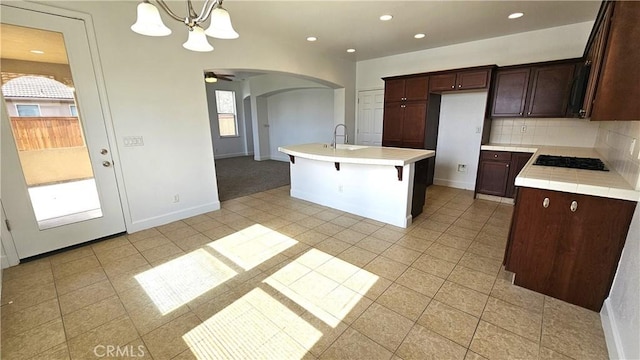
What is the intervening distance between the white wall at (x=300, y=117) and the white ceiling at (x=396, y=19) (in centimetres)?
275

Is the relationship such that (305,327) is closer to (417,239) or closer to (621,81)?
(417,239)

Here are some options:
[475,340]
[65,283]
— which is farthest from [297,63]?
[475,340]

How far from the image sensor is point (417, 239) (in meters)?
3.02

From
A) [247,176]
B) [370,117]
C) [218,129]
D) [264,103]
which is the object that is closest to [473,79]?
[370,117]

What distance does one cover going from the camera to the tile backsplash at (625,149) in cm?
176

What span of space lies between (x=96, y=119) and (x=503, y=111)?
5.66m

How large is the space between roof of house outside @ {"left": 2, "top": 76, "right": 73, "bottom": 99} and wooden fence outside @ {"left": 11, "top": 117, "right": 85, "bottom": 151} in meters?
0.22

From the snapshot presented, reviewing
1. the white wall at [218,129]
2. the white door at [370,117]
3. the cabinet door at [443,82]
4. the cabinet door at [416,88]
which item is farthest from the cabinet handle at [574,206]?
the white wall at [218,129]

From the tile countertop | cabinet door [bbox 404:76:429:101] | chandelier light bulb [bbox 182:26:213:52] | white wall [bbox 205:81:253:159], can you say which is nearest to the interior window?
white wall [bbox 205:81:253:159]

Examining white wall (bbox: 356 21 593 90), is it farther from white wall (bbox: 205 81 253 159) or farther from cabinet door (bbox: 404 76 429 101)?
white wall (bbox: 205 81 253 159)

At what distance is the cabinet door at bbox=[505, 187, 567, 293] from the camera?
1920 millimetres

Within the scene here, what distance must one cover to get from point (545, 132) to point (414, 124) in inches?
79.2

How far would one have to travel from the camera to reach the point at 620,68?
62.4 inches

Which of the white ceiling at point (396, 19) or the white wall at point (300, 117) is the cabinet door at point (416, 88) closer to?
the white ceiling at point (396, 19)
